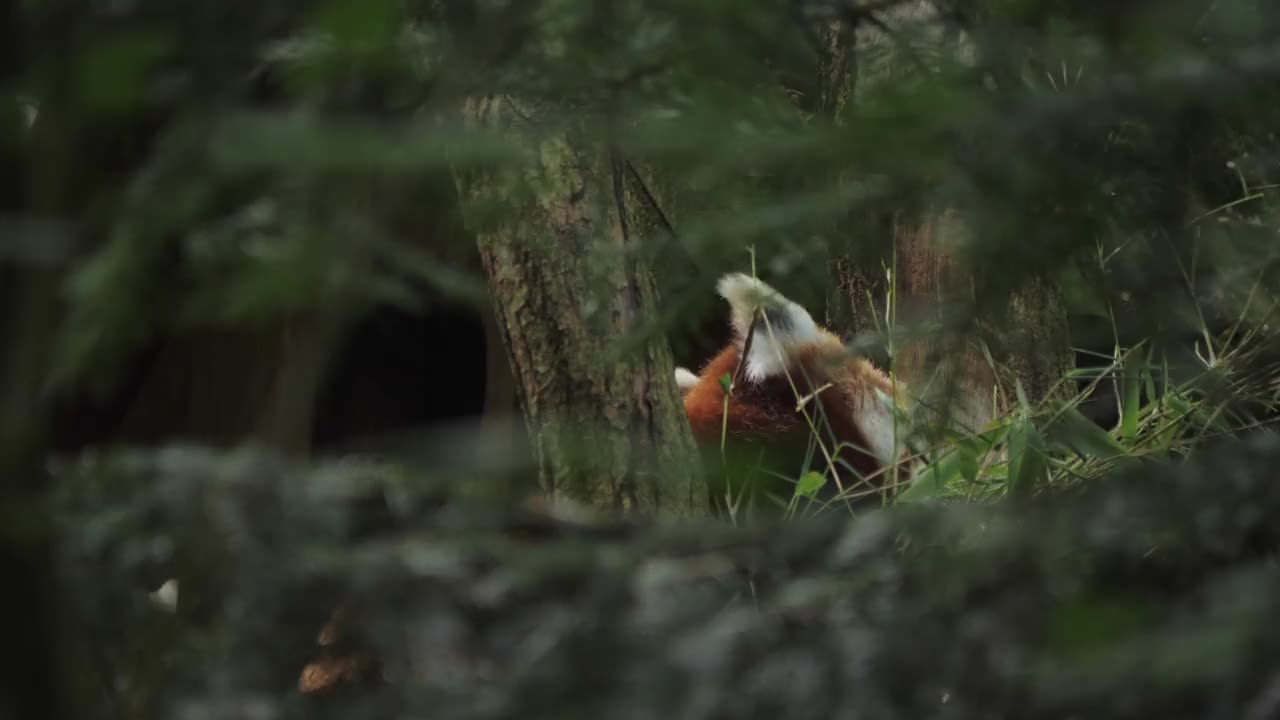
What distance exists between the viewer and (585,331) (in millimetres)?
2188

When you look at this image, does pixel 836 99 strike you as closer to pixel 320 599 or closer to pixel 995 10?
pixel 995 10

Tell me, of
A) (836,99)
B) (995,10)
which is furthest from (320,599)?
(836,99)

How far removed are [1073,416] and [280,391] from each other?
1737 millimetres

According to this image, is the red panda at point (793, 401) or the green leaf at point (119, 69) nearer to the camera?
the green leaf at point (119, 69)

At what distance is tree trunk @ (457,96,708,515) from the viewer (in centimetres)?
210

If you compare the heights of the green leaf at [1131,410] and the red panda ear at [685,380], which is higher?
the green leaf at [1131,410]

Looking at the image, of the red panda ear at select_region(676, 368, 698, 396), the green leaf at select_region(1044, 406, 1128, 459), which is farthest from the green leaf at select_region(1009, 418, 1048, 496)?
the red panda ear at select_region(676, 368, 698, 396)

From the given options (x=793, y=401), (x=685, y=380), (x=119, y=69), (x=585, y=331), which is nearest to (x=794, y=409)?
(x=793, y=401)

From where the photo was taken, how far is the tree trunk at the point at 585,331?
2.10m

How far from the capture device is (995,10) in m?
0.92

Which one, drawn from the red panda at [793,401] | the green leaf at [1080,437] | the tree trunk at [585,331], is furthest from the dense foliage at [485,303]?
the red panda at [793,401]

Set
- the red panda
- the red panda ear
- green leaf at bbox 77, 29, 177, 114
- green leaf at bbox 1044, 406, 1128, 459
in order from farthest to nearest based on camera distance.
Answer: the red panda ear → the red panda → green leaf at bbox 1044, 406, 1128, 459 → green leaf at bbox 77, 29, 177, 114

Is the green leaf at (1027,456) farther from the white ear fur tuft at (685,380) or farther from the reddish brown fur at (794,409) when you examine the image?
the white ear fur tuft at (685,380)

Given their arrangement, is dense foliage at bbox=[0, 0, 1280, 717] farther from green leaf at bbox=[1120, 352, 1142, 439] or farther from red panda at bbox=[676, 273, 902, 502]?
red panda at bbox=[676, 273, 902, 502]
